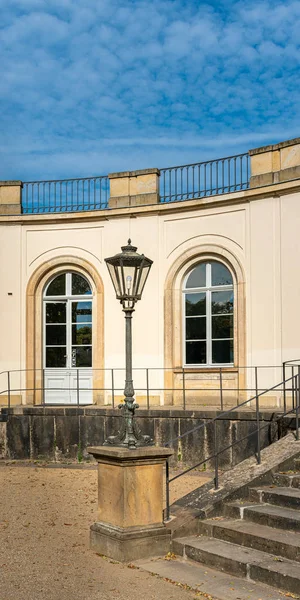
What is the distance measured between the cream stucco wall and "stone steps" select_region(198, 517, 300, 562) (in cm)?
674

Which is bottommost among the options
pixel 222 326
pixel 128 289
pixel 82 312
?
pixel 222 326

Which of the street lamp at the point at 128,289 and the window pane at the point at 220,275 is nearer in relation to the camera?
the street lamp at the point at 128,289

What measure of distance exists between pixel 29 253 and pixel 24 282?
0.69 meters

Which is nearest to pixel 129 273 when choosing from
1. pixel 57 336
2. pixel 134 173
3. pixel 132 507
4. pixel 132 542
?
pixel 132 507

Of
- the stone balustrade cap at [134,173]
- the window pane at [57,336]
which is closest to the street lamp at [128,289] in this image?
the stone balustrade cap at [134,173]

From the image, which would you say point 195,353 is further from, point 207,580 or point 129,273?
point 207,580

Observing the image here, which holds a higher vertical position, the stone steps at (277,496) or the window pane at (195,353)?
the window pane at (195,353)

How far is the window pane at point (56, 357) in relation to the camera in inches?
679

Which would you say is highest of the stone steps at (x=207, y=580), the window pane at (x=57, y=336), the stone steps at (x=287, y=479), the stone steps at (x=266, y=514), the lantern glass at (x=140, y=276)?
the lantern glass at (x=140, y=276)

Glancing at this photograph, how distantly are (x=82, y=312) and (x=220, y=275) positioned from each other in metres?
3.36

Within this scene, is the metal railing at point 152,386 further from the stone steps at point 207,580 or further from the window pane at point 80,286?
the stone steps at point 207,580

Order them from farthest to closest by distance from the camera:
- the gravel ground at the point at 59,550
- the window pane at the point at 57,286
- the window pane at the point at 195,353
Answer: the window pane at the point at 57,286 < the window pane at the point at 195,353 < the gravel ground at the point at 59,550

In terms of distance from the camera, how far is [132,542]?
7344 millimetres

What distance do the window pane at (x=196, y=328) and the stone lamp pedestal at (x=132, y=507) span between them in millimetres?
8366
